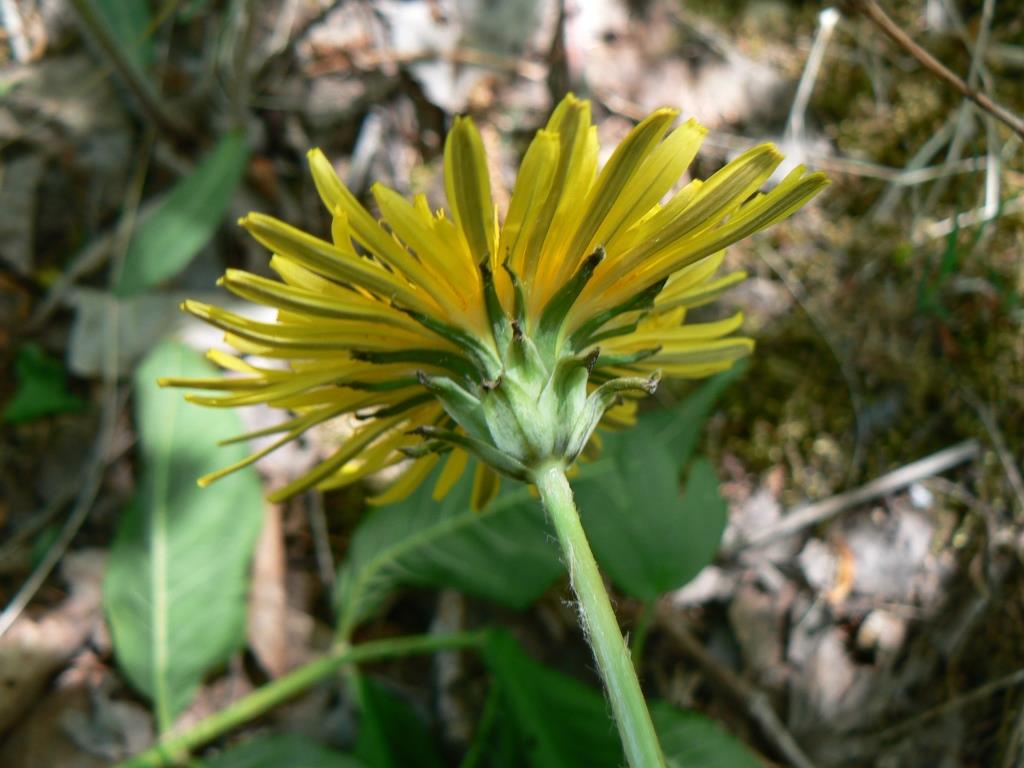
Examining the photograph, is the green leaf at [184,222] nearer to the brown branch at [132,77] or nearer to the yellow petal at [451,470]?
the brown branch at [132,77]

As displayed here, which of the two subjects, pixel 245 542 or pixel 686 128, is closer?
pixel 686 128

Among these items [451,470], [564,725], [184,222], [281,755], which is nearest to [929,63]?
[451,470]

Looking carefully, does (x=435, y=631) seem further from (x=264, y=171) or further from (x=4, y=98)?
(x=4, y=98)

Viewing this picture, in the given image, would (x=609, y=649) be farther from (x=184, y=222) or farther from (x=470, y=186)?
(x=184, y=222)

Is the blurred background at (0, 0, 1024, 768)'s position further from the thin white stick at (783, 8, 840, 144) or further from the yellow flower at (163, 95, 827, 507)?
the yellow flower at (163, 95, 827, 507)

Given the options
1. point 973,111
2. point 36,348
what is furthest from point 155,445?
point 973,111

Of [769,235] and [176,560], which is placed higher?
[769,235]

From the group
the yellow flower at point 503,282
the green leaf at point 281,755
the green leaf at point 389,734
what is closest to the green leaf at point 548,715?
the green leaf at point 389,734
